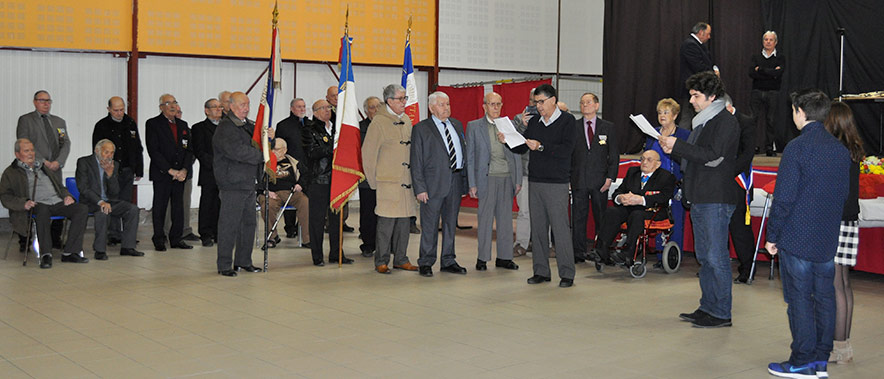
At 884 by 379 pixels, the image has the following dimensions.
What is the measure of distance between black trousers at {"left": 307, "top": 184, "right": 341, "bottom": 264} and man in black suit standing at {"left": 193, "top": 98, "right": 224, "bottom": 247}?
1955 mm

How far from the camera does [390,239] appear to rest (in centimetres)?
773

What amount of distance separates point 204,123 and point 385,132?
3.15 meters

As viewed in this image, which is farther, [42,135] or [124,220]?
[42,135]

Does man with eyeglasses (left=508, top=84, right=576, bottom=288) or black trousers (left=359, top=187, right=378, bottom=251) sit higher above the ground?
man with eyeglasses (left=508, top=84, right=576, bottom=288)

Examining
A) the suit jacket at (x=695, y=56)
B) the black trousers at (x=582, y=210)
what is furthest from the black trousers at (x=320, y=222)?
the suit jacket at (x=695, y=56)

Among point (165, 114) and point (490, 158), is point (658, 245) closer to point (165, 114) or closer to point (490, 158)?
point (490, 158)

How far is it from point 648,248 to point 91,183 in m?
5.44

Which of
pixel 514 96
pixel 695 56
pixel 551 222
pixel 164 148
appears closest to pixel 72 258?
pixel 164 148

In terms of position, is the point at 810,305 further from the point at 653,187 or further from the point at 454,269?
the point at 454,269

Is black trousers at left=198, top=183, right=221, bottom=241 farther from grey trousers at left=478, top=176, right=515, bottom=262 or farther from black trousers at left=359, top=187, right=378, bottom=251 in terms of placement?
grey trousers at left=478, top=176, right=515, bottom=262

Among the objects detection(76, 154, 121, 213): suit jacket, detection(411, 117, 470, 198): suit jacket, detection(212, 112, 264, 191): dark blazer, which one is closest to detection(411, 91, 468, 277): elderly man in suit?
detection(411, 117, 470, 198): suit jacket

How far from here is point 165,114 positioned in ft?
32.0

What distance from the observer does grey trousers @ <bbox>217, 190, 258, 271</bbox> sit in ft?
24.5

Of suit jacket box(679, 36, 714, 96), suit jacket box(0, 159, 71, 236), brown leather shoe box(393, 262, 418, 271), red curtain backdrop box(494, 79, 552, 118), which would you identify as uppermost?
suit jacket box(679, 36, 714, 96)
